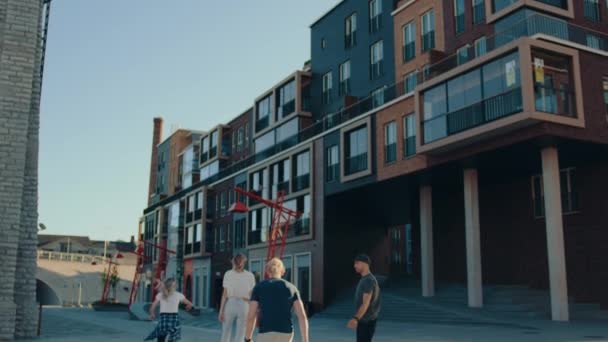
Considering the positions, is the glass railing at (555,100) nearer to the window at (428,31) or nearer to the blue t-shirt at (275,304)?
the window at (428,31)

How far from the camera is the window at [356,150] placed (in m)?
30.2

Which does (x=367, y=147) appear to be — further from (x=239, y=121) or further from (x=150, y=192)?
(x=150, y=192)

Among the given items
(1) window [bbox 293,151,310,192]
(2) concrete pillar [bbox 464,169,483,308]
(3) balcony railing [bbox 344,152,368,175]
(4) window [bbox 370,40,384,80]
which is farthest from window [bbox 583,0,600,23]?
(1) window [bbox 293,151,310,192]

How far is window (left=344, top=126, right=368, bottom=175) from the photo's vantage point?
30.2 m

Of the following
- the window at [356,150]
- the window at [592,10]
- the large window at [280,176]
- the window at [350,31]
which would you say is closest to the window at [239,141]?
the large window at [280,176]

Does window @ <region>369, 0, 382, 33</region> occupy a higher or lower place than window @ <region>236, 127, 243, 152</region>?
higher

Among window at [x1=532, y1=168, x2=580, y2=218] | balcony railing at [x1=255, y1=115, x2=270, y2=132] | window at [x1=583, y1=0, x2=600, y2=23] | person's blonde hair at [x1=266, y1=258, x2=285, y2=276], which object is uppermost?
window at [x1=583, y1=0, x2=600, y2=23]

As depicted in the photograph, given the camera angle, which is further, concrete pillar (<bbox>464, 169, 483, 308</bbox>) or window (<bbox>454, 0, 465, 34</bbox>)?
window (<bbox>454, 0, 465, 34</bbox>)

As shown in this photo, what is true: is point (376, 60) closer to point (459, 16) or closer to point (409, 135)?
point (459, 16)

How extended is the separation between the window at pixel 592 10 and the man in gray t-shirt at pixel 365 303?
22.4 m

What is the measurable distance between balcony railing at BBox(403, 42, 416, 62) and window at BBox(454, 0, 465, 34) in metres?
2.73

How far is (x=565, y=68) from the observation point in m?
22.1

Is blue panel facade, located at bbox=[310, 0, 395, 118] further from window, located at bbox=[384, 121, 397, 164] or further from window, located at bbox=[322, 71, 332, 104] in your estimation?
window, located at bbox=[384, 121, 397, 164]

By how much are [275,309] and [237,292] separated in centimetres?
346
